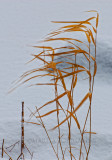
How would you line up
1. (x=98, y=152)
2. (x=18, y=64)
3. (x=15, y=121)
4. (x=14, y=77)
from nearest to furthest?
(x=98, y=152) < (x=15, y=121) < (x=14, y=77) < (x=18, y=64)

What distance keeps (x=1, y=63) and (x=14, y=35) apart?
823 millimetres

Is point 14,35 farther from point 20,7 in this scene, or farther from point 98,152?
point 98,152

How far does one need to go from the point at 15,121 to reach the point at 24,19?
267cm

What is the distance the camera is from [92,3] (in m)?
4.85

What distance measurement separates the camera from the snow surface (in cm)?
137

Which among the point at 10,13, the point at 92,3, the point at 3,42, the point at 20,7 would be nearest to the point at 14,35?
the point at 3,42

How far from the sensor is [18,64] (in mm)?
2562

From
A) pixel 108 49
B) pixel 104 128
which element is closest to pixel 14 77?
pixel 108 49

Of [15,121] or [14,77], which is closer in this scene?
[15,121]

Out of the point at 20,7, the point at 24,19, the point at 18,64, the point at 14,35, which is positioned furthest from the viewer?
the point at 20,7

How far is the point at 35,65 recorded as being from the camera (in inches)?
99.3

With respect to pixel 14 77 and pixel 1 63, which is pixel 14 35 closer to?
pixel 1 63

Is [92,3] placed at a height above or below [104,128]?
above

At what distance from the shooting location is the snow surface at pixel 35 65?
137 cm
